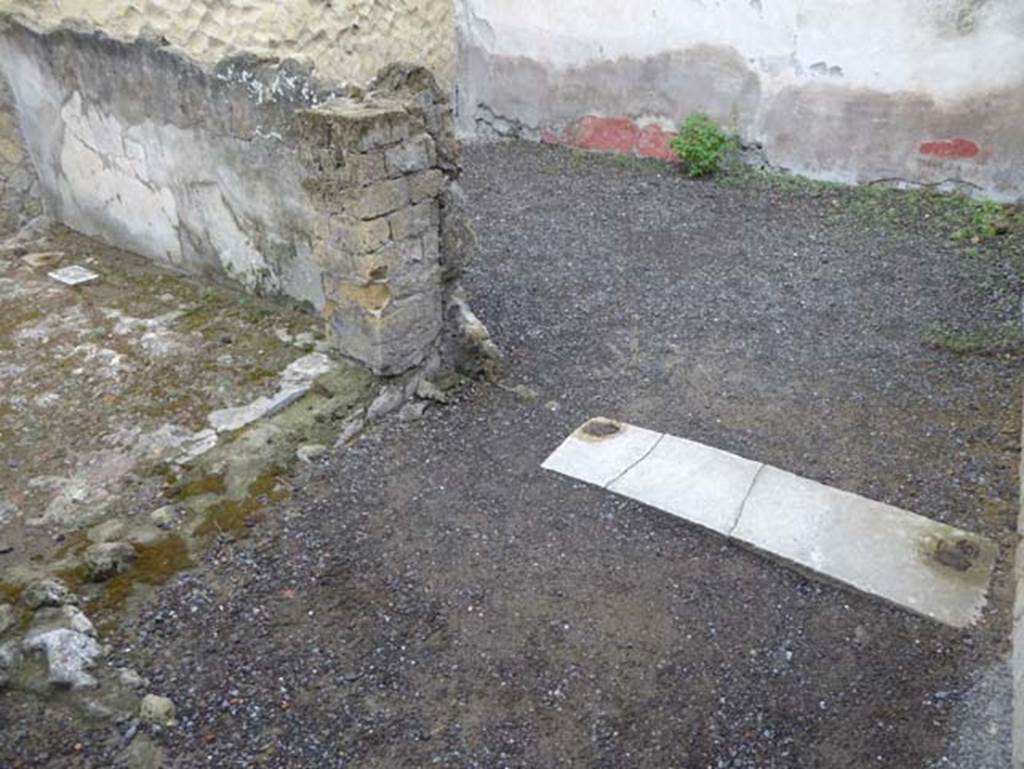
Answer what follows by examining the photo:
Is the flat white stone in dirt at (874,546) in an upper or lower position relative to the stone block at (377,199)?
lower

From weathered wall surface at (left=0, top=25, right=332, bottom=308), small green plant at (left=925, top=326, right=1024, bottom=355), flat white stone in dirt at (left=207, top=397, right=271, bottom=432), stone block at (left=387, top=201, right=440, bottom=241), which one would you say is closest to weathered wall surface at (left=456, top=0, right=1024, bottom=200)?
small green plant at (left=925, top=326, right=1024, bottom=355)

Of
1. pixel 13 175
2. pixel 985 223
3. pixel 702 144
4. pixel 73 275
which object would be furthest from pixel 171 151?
pixel 985 223

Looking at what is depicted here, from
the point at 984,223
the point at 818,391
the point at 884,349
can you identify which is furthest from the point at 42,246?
the point at 984,223

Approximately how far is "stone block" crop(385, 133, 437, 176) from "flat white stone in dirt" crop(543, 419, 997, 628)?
145cm

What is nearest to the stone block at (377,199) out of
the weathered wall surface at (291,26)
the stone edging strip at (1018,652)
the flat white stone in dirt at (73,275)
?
the weathered wall surface at (291,26)

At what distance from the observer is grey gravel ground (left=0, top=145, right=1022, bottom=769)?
7.99 feet

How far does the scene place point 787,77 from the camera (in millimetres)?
6918

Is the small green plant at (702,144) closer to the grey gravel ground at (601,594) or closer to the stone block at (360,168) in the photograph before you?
the grey gravel ground at (601,594)

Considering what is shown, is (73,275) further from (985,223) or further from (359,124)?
(985,223)

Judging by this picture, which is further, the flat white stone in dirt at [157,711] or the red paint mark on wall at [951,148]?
the red paint mark on wall at [951,148]

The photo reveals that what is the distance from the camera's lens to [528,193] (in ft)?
23.8

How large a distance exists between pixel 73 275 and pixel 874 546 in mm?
4801

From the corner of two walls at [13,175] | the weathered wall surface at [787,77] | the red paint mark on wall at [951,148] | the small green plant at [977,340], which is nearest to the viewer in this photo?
the small green plant at [977,340]

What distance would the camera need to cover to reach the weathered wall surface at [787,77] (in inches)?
244
